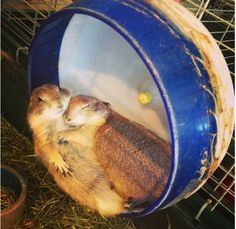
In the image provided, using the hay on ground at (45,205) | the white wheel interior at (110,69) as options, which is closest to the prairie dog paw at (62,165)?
the white wheel interior at (110,69)

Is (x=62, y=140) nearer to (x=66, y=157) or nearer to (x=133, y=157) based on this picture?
(x=66, y=157)

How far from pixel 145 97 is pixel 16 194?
524mm

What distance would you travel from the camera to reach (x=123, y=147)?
1.08 m

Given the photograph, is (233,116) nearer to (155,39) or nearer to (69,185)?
(155,39)

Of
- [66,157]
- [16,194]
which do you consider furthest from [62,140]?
[16,194]

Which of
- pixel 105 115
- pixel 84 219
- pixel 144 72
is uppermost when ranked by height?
pixel 144 72

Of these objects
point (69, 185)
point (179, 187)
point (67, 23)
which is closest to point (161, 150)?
point (179, 187)

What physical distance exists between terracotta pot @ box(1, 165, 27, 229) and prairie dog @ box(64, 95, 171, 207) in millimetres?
282

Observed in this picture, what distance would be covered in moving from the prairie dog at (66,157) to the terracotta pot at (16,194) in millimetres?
174

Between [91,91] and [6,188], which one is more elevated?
[91,91]

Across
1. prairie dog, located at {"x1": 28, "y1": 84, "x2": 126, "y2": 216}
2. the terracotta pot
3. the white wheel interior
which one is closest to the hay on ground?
the terracotta pot

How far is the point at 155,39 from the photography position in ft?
2.81

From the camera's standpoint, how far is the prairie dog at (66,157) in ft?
3.56

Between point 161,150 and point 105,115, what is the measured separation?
0.18m
